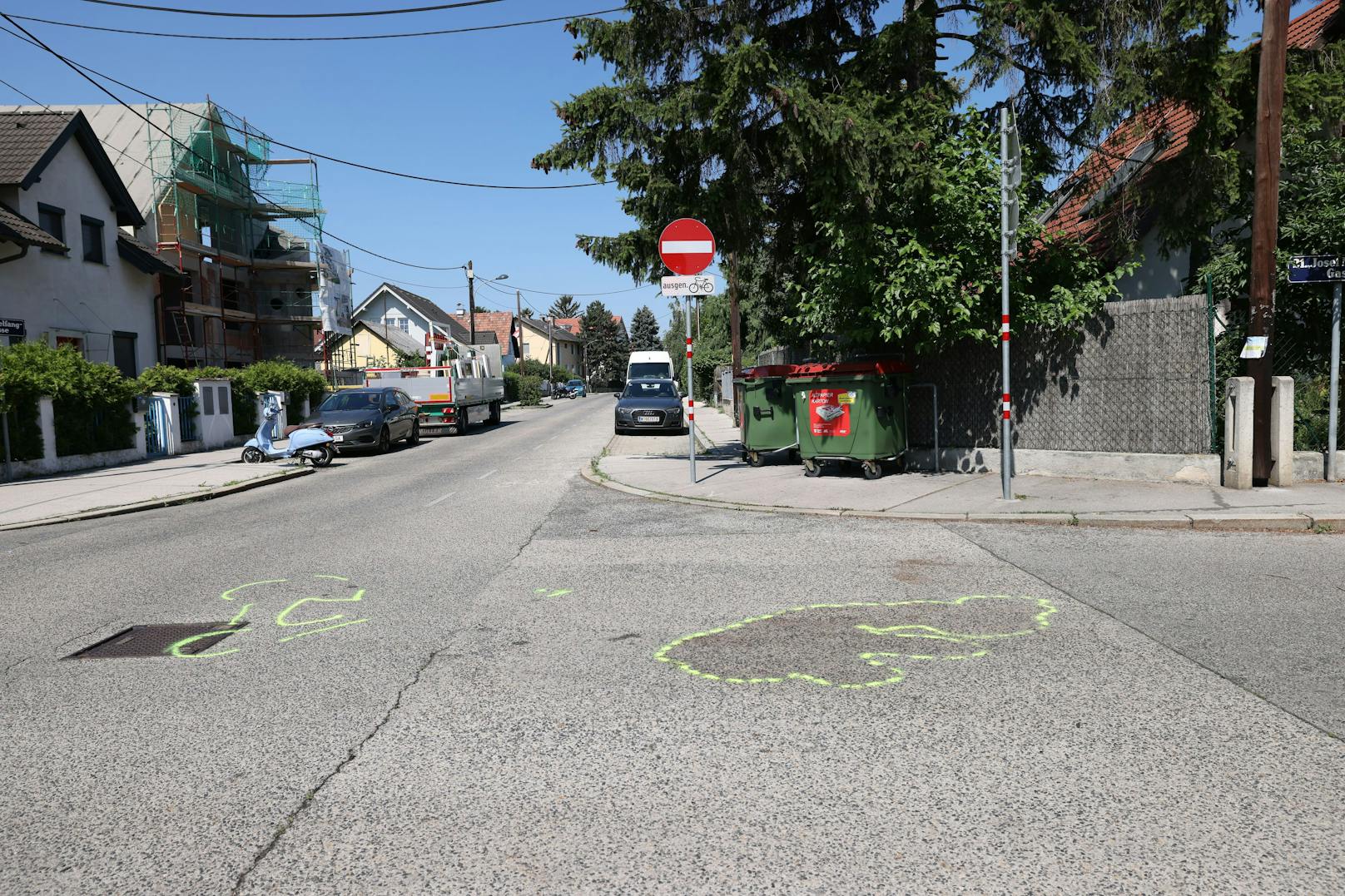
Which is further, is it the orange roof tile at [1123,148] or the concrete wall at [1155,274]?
the concrete wall at [1155,274]

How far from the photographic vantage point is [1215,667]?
4801mm

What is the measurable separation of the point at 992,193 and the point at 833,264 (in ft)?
6.93

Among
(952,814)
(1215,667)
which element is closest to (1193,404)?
(1215,667)

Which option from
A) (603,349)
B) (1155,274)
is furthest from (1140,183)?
(603,349)

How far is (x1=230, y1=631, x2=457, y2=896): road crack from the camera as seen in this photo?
3014 mm

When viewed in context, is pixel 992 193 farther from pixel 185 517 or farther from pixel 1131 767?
pixel 185 517

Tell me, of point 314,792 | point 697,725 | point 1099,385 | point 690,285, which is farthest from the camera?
point 690,285

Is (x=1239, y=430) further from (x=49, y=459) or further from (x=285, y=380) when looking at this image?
(x=285, y=380)

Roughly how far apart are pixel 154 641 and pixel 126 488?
10.9 metres

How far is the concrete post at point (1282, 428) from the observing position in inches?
415

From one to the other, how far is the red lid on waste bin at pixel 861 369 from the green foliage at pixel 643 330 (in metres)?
115

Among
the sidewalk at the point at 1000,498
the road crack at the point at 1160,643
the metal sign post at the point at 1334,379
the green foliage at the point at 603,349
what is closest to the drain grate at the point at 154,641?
the road crack at the point at 1160,643

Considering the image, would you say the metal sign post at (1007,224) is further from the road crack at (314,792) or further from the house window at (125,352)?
the house window at (125,352)

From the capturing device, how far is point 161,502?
534 inches
